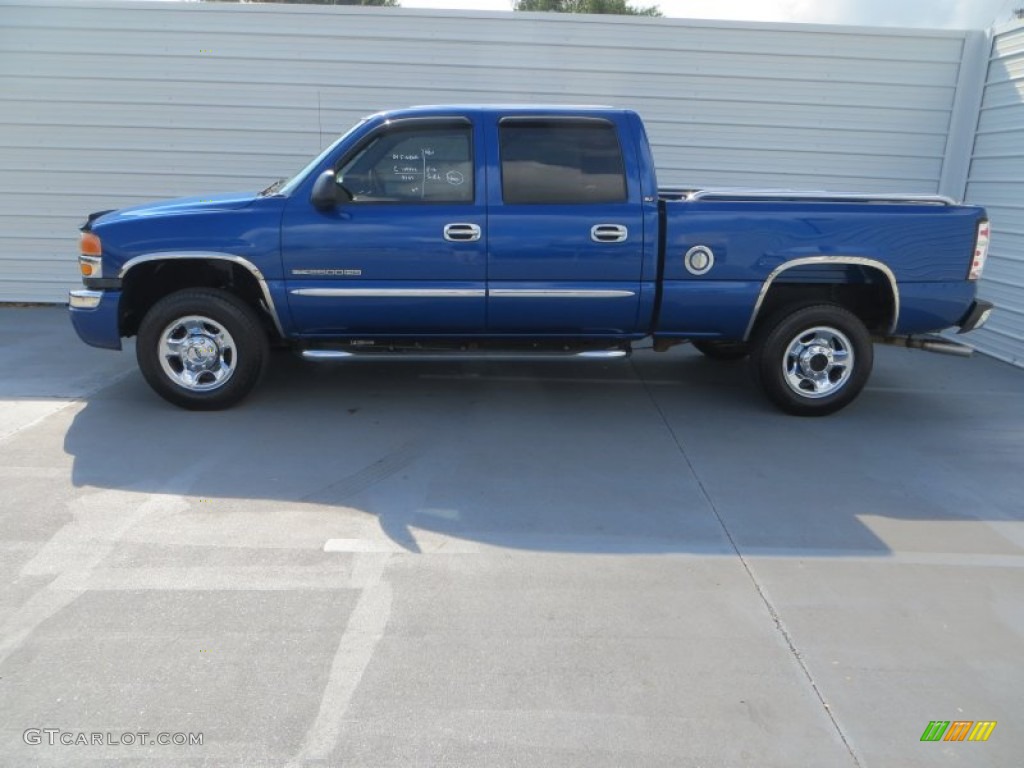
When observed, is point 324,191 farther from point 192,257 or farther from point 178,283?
point 178,283

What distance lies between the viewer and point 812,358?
575 cm

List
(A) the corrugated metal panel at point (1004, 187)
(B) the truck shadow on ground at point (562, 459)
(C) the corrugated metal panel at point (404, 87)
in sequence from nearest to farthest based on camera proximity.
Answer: (B) the truck shadow on ground at point (562, 459) < (A) the corrugated metal panel at point (1004, 187) < (C) the corrugated metal panel at point (404, 87)

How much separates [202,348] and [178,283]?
584mm

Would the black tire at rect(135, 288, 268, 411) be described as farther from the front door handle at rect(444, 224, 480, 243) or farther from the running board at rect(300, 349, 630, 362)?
the front door handle at rect(444, 224, 480, 243)

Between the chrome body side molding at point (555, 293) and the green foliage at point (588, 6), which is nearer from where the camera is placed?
the chrome body side molding at point (555, 293)

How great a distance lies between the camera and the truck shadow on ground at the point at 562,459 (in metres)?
4.11

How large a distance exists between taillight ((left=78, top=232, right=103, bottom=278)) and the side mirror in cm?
151

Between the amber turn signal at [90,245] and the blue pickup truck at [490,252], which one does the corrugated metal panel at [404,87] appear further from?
the amber turn signal at [90,245]

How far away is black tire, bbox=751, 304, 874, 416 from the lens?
566 centimetres

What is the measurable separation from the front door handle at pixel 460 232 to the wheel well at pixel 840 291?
7.00 feet

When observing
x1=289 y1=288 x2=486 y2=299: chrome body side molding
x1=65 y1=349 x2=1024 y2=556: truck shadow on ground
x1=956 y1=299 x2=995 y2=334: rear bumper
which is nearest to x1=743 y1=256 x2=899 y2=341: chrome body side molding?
x1=956 y1=299 x2=995 y2=334: rear bumper

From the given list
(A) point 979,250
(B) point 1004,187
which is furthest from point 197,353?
(B) point 1004,187

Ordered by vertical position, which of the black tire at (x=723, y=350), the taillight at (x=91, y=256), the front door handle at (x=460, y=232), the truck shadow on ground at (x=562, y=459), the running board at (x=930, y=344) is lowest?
the truck shadow on ground at (x=562, y=459)

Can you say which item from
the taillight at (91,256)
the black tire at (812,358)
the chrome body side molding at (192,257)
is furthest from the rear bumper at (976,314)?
the taillight at (91,256)
